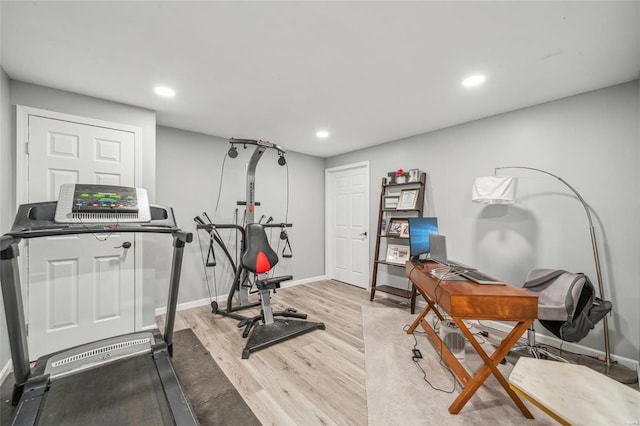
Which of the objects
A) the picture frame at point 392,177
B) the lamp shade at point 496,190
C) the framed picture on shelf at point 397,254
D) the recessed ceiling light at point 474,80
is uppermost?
the recessed ceiling light at point 474,80

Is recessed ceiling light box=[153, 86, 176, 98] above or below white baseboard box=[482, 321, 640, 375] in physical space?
above

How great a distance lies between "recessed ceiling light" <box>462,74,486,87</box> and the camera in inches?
81.4

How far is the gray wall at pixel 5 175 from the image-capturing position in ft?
6.30

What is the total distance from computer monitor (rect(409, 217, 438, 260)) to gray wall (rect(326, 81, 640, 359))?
2.20ft

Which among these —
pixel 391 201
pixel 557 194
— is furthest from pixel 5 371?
pixel 557 194

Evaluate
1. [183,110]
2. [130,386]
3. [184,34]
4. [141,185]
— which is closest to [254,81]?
[184,34]

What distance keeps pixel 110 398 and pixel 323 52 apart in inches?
105

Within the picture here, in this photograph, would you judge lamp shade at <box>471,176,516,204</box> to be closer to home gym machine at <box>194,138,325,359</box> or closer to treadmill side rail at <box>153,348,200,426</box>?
home gym machine at <box>194,138,325,359</box>

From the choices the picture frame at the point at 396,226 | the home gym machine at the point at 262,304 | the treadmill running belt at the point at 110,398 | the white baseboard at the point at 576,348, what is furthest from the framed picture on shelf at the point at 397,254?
the treadmill running belt at the point at 110,398

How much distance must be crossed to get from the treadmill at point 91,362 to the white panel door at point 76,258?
0.63m

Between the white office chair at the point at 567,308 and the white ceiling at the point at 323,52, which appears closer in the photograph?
the white ceiling at the point at 323,52

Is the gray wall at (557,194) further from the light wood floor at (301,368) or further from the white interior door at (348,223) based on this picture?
the light wood floor at (301,368)

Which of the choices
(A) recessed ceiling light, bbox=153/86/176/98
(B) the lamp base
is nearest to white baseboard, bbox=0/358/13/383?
(A) recessed ceiling light, bbox=153/86/176/98

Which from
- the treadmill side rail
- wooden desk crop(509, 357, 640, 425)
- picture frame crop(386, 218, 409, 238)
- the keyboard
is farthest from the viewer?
picture frame crop(386, 218, 409, 238)
